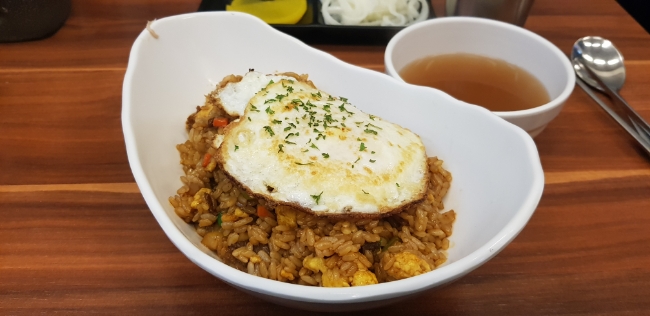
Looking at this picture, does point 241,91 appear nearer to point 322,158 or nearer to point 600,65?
point 322,158

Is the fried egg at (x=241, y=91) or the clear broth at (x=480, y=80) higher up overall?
the fried egg at (x=241, y=91)

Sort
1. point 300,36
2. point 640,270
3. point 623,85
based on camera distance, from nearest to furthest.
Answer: point 640,270, point 623,85, point 300,36

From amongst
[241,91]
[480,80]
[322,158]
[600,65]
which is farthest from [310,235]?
[600,65]

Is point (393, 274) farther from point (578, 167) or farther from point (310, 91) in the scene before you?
point (578, 167)

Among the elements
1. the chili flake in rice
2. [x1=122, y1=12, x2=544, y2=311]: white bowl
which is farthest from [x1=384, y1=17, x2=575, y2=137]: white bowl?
the chili flake in rice

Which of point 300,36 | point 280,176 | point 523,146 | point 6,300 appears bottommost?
point 6,300

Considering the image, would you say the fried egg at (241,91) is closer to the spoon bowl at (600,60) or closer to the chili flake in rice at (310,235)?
the chili flake in rice at (310,235)

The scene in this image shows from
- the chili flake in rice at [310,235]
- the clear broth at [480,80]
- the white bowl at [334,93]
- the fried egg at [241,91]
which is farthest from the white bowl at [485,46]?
the chili flake in rice at [310,235]

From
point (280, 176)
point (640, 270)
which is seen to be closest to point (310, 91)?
point (280, 176)
